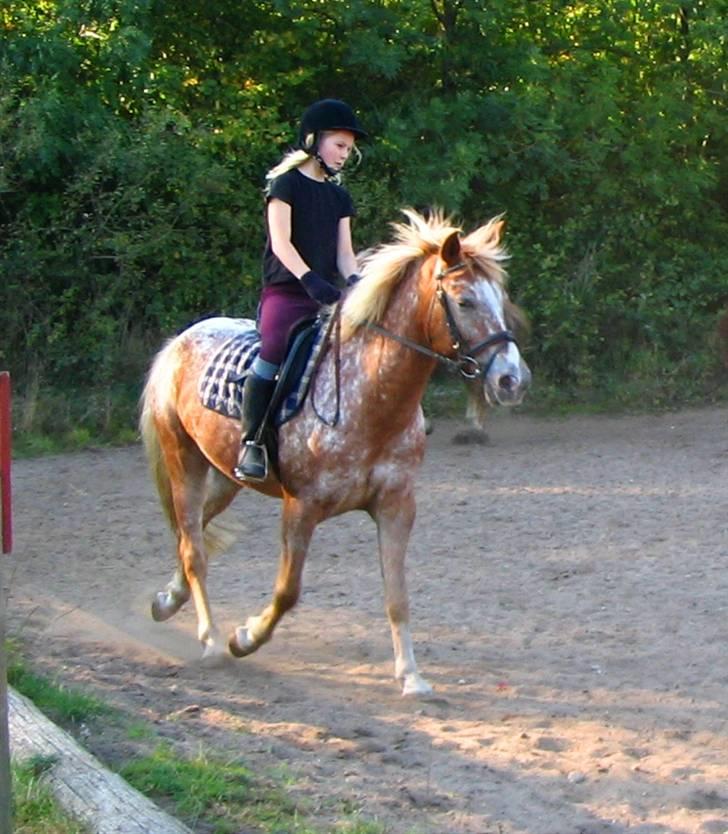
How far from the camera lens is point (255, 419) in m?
6.57

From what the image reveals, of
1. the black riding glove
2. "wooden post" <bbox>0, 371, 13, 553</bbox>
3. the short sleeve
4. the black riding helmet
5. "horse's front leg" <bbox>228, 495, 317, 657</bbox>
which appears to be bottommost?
"horse's front leg" <bbox>228, 495, 317, 657</bbox>

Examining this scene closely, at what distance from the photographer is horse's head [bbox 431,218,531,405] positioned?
227 inches

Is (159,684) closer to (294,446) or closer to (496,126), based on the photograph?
(294,446)

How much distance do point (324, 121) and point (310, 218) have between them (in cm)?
45

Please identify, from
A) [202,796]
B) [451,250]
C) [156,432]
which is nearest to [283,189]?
[451,250]

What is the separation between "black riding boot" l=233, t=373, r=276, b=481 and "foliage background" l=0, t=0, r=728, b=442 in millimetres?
8017

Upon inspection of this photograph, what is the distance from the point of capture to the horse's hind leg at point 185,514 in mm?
7441

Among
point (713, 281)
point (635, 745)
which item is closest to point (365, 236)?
point (713, 281)

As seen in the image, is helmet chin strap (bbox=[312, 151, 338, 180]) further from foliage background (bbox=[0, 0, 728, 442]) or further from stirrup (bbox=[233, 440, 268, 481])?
foliage background (bbox=[0, 0, 728, 442])

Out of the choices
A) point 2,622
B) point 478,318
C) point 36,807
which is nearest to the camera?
point 2,622

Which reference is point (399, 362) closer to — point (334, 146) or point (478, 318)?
point (478, 318)

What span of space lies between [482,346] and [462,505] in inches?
197

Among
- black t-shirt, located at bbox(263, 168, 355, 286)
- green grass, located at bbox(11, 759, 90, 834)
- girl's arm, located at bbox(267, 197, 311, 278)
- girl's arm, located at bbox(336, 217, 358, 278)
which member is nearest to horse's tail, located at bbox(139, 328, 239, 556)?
black t-shirt, located at bbox(263, 168, 355, 286)

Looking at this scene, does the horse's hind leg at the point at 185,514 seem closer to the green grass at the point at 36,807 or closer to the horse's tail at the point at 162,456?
the horse's tail at the point at 162,456
